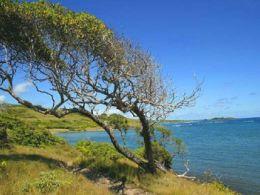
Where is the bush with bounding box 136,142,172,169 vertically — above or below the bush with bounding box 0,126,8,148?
below

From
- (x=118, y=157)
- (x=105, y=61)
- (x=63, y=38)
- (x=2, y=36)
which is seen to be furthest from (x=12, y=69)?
(x=118, y=157)

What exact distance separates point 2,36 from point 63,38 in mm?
3409

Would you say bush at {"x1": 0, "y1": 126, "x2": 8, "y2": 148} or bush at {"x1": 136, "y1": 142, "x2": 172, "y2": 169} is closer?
bush at {"x1": 0, "y1": 126, "x2": 8, "y2": 148}

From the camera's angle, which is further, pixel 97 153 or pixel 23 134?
pixel 23 134

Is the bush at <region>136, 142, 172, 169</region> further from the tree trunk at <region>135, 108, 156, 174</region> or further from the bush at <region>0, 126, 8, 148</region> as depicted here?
the tree trunk at <region>135, 108, 156, 174</region>

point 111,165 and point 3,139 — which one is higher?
point 3,139

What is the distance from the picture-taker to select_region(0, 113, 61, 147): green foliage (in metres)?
29.5

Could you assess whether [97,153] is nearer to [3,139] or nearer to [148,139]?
[148,139]

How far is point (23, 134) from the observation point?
99.5 feet

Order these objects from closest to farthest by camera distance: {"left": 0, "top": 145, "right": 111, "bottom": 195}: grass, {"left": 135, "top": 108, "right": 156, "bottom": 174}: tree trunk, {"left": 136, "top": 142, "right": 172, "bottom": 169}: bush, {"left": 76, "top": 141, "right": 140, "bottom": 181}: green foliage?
{"left": 0, "top": 145, "right": 111, "bottom": 195}: grass < {"left": 76, "top": 141, "right": 140, "bottom": 181}: green foliage < {"left": 135, "top": 108, "right": 156, "bottom": 174}: tree trunk < {"left": 136, "top": 142, "right": 172, "bottom": 169}: bush

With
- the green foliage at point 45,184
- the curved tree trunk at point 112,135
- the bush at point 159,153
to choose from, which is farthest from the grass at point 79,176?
the bush at point 159,153

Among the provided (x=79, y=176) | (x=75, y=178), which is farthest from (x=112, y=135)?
(x=75, y=178)

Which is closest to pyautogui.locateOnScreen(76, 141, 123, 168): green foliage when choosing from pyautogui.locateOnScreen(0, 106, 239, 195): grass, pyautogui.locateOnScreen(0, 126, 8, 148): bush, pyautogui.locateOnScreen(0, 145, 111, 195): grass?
pyautogui.locateOnScreen(0, 106, 239, 195): grass

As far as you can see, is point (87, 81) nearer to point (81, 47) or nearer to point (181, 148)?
point (81, 47)
